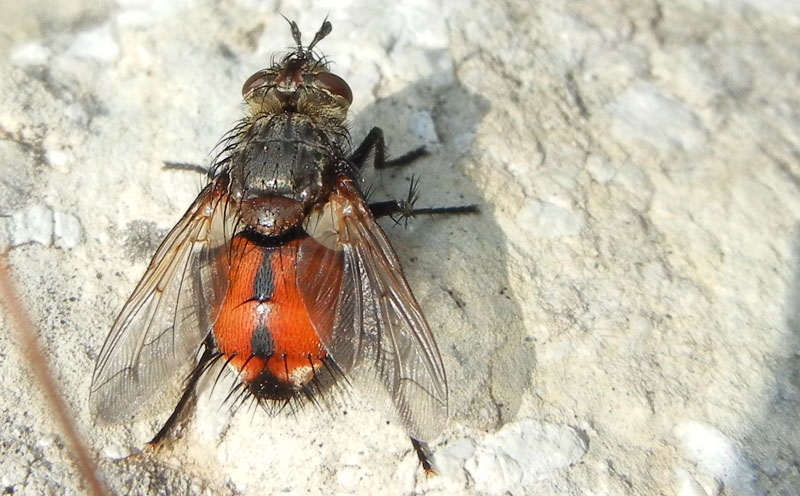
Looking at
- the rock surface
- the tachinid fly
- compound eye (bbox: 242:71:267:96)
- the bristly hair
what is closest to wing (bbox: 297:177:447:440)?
the tachinid fly

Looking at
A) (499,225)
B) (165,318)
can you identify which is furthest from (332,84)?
(165,318)

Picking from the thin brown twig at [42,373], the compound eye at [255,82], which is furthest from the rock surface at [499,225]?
the compound eye at [255,82]

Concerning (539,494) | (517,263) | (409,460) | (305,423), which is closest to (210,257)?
(305,423)

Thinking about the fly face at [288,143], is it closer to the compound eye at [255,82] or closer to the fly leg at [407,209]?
→ the compound eye at [255,82]

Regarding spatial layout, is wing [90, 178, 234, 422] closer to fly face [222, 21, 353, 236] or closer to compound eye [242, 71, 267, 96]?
fly face [222, 21, 353, 236]

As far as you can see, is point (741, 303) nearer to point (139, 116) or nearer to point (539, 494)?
point (539, 494)

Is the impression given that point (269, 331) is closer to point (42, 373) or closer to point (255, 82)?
point (42, 373)
